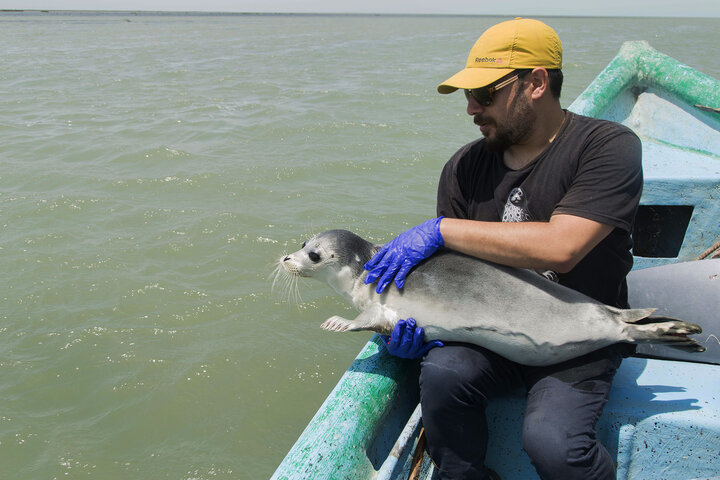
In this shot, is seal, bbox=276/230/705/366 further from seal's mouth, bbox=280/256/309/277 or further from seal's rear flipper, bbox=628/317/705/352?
seal's mouth, bbox=280/256/309/277

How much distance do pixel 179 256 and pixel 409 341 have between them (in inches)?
176

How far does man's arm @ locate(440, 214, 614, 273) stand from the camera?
7.67 ft

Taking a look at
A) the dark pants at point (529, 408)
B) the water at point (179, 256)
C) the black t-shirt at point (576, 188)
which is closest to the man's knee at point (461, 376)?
the dark pants at point (529, 408)

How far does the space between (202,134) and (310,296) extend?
6526 millimetres

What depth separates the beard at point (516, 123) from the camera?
2605mm

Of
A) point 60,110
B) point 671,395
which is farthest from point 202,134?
point 671,395

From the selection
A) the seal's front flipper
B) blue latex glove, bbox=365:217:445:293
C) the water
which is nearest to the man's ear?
blue latex glove, bbox=365:217:445:293

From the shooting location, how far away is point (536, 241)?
2.37 metres

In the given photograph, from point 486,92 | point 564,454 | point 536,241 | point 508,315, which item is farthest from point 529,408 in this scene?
point 486,92

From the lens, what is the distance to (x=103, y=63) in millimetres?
21203

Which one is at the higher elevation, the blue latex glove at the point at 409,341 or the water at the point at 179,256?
the blue latex glove at the point at 409,341

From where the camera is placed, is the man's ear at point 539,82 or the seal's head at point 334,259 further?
the seal's head at point 334,259

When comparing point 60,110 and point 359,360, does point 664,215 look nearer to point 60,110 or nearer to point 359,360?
point 359,360

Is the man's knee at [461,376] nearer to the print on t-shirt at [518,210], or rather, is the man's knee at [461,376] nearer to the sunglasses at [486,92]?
the print on t-shirt at [518,210]
